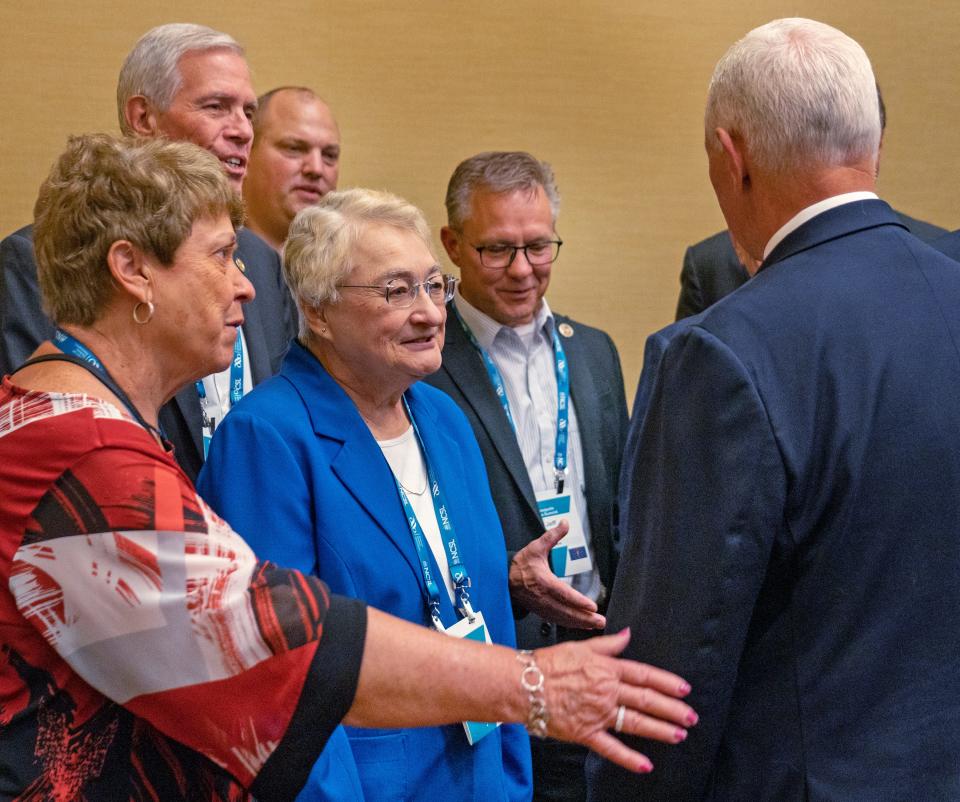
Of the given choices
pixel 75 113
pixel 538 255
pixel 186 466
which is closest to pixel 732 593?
pixel 186 466

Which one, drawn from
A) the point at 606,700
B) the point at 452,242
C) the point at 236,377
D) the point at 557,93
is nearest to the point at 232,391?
the point at 236,377

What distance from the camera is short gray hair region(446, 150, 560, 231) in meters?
3.63

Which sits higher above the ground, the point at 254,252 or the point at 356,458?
the point at 254,252

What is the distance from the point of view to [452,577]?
2.23 meters

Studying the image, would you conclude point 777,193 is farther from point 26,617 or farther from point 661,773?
point 26,617

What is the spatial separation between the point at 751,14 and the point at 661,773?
4.04 metres

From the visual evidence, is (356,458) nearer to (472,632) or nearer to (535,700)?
(472,632)

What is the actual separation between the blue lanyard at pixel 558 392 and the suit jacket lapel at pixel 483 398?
0.02 meters

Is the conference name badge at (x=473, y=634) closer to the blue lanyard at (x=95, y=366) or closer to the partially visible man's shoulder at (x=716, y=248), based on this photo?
the blue lanyard at (x=95, y=366)

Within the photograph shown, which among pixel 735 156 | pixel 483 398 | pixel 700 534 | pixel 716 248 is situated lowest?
pixel 700 534

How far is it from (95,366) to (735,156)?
95cm

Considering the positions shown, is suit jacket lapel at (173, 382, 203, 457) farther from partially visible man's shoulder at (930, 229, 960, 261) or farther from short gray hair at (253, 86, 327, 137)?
partially visible man's shoulder at (930, 229, 960, 261)

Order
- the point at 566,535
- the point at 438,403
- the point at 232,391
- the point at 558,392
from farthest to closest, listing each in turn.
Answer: the point at 558,392, the point at 566,535, the point at 232,391, the point at 438,403

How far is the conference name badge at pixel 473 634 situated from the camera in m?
2.14
